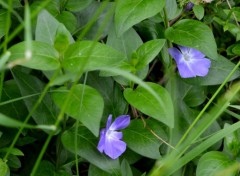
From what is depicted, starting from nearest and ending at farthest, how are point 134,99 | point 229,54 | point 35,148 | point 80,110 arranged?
point 80,110, point 134,99, point 35,148, point 229,54

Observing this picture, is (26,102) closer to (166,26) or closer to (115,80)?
(115,80)

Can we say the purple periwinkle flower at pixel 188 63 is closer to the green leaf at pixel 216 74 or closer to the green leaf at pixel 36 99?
the green leaf at pixel 216 74

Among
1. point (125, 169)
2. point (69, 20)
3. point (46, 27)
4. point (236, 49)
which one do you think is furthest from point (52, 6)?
point (236, 49)

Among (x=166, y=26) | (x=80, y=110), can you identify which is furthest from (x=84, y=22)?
(x=80, y=110)

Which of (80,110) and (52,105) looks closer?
(80,110)

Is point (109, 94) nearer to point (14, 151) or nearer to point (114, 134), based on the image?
point (114, 134)

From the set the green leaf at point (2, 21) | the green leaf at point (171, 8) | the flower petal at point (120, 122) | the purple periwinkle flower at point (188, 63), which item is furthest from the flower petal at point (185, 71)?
the green leaf at point (2, 21)

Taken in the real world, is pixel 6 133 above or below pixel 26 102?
below

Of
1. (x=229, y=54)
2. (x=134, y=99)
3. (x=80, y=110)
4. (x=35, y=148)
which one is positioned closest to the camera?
(x=80, y=110)

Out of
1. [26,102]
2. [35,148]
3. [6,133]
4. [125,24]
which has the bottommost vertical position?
[35,148]
